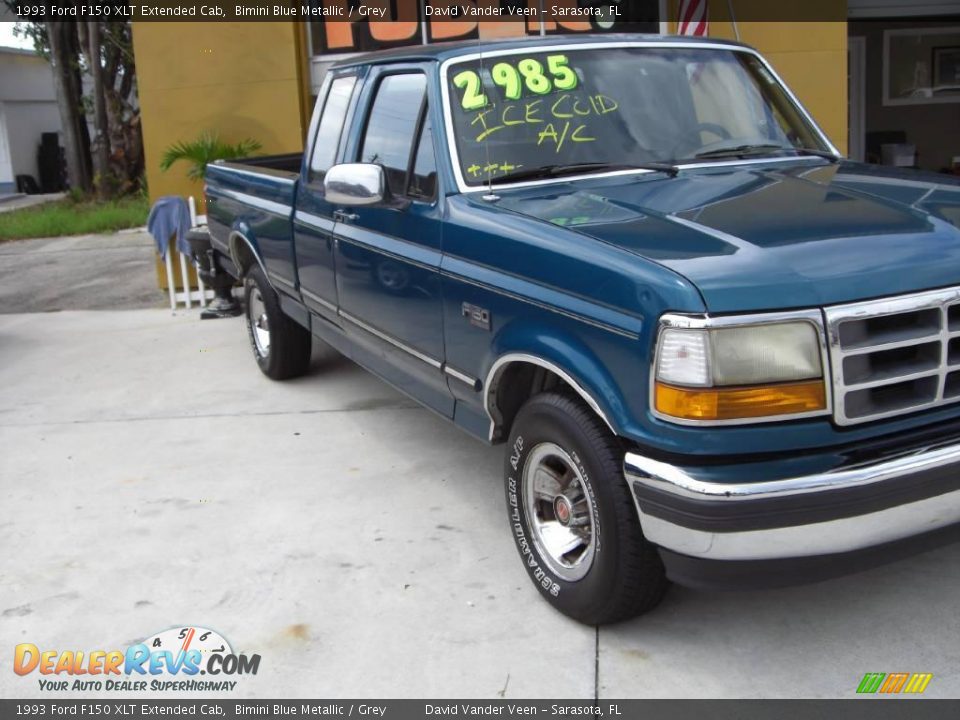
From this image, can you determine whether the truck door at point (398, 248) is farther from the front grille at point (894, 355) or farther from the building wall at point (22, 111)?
the building wall at point (22, 111)

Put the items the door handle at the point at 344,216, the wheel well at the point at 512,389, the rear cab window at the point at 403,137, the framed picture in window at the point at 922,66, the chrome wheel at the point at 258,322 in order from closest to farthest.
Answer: the wheel well at the point at 512,389 < the rear cab window at the point at 403,137 < the door handle at the point at 344,216 < the chrome wheel at the point at 258,322 < the framed picture in window at the point at 922,66

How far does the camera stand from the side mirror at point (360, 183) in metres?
4.21

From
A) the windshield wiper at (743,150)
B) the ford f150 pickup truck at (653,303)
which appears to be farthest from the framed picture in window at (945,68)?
the windshield wiper at (743,150)

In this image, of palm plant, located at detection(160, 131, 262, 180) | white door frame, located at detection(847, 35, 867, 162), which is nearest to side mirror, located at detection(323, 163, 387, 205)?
palm plant, located at detection(160, 131, 262, 180)

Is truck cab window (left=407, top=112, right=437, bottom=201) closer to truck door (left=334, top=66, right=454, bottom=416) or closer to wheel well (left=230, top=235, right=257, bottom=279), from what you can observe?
truck door (left=334, top=66, right=454, bottom=416)

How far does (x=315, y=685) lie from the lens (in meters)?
3.32

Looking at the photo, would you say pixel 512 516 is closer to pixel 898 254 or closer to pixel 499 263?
pixel 499 263

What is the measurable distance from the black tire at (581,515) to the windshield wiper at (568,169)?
1008 mm

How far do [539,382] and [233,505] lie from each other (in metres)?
1.95

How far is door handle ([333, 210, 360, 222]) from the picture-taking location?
191 inches

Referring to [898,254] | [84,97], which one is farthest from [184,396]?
[84,97]

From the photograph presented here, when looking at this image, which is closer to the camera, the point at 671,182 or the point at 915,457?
the point at 915,457
